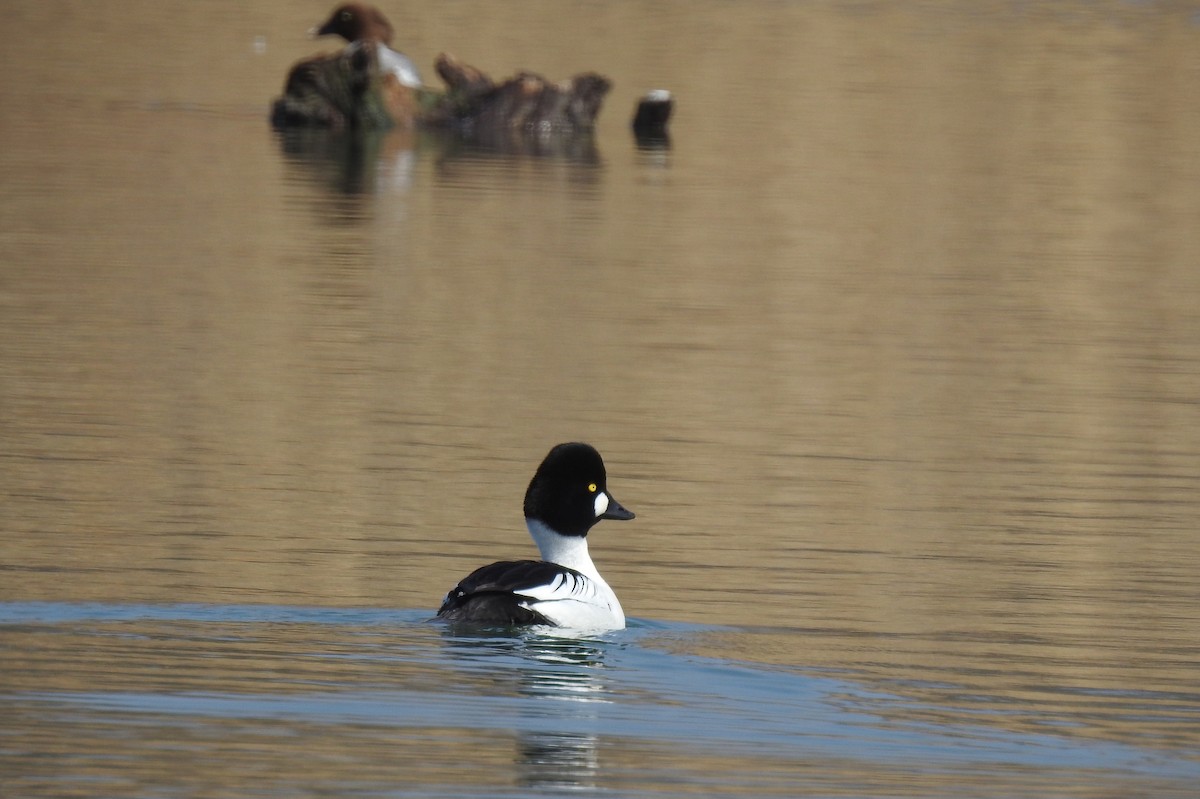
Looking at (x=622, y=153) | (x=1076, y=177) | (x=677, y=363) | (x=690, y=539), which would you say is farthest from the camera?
(x=622, y=153)

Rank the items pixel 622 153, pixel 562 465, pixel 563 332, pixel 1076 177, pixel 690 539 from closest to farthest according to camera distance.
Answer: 1. pixel 562 465
2. pixel 690 539
3. pixel 563 332
4. pixel 1076 177
5. pixel 622 153

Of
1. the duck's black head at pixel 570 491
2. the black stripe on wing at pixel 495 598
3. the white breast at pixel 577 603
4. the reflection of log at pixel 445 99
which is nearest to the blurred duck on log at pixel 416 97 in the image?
the reflection of log at pixel 445 99

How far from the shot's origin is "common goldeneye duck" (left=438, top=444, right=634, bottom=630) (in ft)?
29.6

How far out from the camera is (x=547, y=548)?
32.4 ft

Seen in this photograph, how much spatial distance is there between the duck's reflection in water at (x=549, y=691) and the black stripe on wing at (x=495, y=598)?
66 mm

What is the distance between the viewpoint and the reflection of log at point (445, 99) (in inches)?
1356

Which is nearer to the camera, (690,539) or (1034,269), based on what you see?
(690,539)

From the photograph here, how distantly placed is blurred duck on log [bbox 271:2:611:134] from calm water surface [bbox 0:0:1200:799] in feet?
6.81

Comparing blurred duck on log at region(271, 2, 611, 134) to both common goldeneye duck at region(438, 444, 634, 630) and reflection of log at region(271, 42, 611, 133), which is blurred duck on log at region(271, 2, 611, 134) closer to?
reflection of log at region(271, 42, 611, 133)

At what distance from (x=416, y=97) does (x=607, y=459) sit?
78.0ft

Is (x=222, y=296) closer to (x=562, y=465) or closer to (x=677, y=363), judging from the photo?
(x=677, y=363)

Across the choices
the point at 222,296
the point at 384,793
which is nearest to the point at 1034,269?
the point at 222,296

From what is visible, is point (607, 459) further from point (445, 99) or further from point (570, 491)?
point (445, 99)

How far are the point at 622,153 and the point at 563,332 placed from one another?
1508 centimetres
